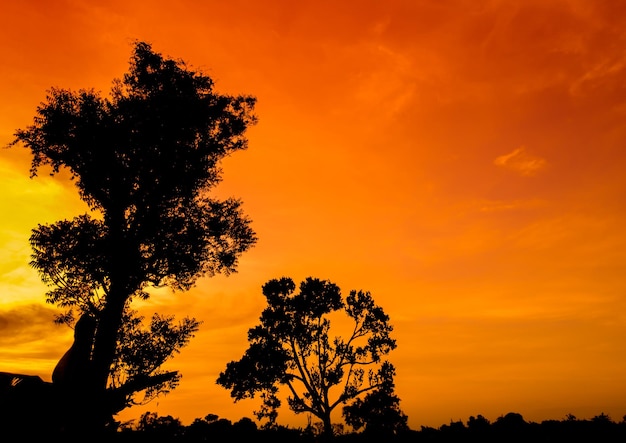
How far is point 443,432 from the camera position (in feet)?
74.7

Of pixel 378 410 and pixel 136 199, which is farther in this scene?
pixel 378 410

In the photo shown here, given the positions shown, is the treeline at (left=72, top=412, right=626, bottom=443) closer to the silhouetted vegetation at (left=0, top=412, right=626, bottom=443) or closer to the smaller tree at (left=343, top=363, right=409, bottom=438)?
the silhouetted vegetation at (left=0, top=412, right=626, bottom=443)

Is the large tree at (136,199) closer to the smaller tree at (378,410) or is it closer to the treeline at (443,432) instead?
the treeline at (443,432)

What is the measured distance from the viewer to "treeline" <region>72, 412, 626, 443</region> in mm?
18281

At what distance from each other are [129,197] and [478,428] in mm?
23017

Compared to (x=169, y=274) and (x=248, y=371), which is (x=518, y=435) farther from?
(x=248, y=371)

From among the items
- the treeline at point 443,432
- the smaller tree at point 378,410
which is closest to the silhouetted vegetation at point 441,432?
the treeline at point 443,432

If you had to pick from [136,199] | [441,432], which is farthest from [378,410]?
[136,199]

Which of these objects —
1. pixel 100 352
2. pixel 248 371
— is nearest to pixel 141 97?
pixel 100 352

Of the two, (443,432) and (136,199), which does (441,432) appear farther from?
(136,199)

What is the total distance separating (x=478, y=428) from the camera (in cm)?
2280

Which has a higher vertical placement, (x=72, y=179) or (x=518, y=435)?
(x=72, y=179)

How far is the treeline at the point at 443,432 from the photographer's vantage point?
1828 centimetres

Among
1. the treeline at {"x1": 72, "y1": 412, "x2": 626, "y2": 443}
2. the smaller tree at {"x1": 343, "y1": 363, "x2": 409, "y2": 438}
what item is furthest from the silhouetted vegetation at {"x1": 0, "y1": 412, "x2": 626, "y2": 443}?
the smaller tree at {"x1": 343, "y1": 363, "x2": 409, "y2": 438}
